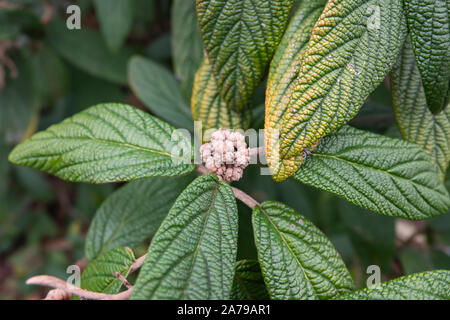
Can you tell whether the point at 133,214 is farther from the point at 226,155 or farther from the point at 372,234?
the point at 372,234

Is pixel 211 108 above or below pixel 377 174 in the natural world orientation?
above

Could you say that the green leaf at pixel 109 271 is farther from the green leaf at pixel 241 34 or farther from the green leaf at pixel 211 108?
the green leaf at pixel 241 34

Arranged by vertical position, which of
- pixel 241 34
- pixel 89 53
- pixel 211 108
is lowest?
pixel 211 108

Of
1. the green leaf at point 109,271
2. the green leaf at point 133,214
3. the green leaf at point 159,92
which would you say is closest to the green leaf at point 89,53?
the green leaf at point 159,92

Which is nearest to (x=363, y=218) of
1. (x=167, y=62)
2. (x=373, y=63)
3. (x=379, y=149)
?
(x=379, y=149)

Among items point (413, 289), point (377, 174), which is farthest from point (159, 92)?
point (413, 289)

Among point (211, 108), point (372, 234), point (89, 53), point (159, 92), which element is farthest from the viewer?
point (89, 53)

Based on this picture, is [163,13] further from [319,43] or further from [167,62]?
[319,43]
